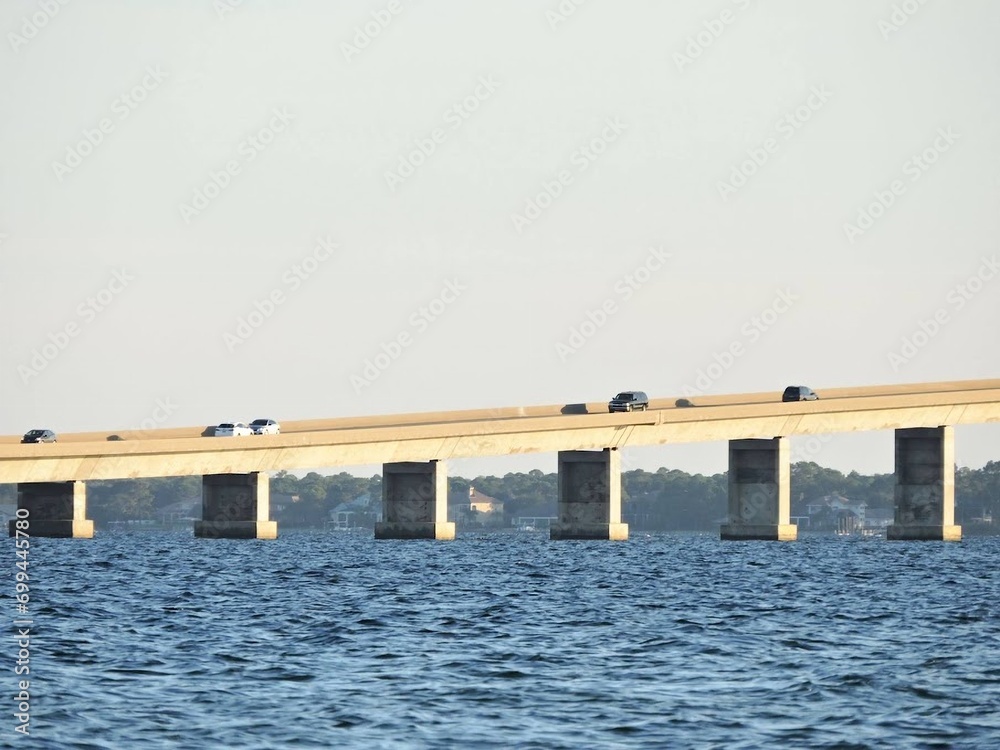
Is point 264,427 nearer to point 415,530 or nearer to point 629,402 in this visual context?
point 415,530

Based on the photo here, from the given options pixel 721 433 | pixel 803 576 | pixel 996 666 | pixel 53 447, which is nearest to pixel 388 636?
pixel 996 666

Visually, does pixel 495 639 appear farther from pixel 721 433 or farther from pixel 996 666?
pixel 721 433

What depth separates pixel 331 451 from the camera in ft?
379

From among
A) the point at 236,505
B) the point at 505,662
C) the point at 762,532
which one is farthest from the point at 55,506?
the point at 505,662

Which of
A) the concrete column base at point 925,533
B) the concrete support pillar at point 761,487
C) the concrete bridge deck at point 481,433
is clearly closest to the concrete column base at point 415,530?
the concrete bridge deck at point 481,433

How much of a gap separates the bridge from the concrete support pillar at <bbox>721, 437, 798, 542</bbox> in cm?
10

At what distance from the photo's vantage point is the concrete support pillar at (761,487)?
129 m

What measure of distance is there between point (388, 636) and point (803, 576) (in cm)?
3246

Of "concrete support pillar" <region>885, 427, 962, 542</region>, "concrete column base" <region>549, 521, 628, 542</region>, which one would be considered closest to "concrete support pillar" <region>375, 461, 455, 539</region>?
"concrete column base" <region>549, 521, 628, 542</region>

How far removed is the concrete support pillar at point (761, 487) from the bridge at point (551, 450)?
0.10m

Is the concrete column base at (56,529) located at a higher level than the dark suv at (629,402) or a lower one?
lower

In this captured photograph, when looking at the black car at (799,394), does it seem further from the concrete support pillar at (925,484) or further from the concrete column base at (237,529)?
the concrete column base at (237,529)

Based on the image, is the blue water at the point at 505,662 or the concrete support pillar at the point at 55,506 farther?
the concrete support pillar at the point at 55,506

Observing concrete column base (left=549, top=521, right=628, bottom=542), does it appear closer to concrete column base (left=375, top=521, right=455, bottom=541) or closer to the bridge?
the bridge
